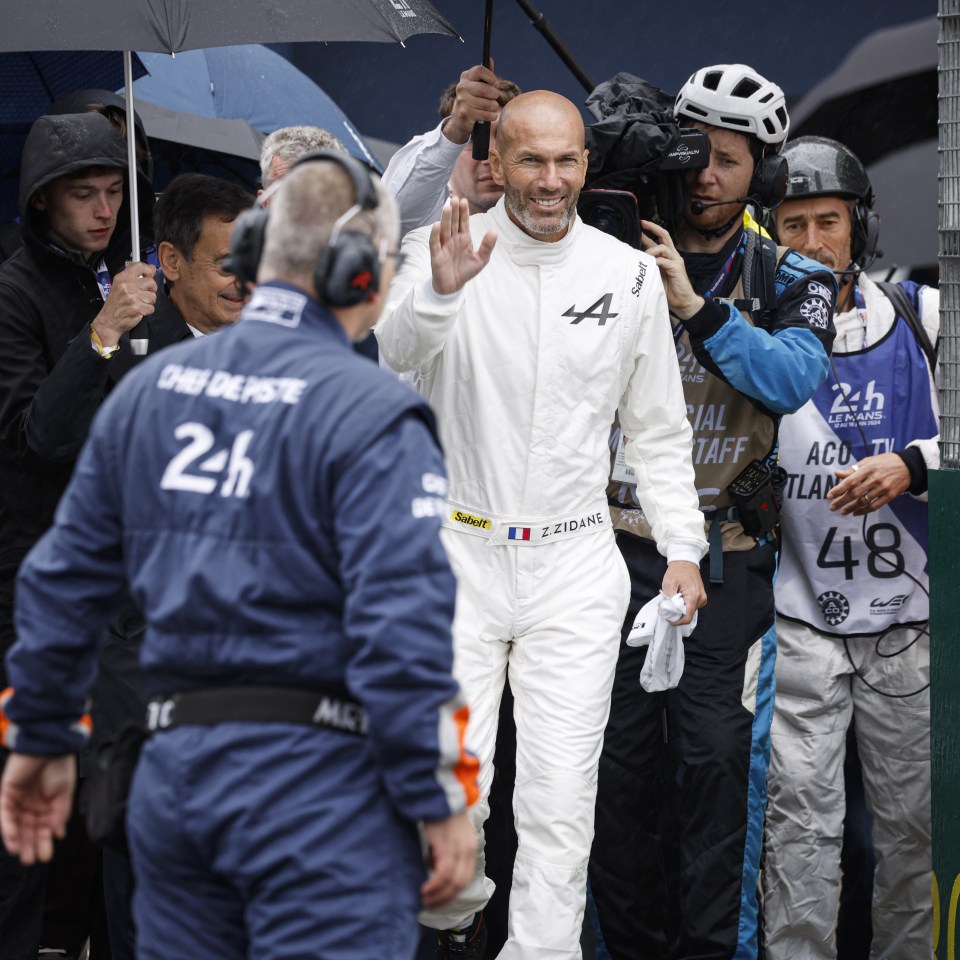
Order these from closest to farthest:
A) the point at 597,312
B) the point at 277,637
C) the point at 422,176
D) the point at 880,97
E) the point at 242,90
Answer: the point at 277,637
the point at 597,312
the point at 422,176
the point at 880,97
the point at 242,90

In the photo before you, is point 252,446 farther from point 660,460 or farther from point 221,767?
point 660,460

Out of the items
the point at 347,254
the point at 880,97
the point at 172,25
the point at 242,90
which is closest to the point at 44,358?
the point at 172,25

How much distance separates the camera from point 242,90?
8812mm

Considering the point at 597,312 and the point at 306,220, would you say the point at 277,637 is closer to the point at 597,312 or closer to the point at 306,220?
the point at 306,220

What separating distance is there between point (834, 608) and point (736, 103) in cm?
165

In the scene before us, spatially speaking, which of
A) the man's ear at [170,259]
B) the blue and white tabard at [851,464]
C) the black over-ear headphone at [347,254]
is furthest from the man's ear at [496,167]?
the black over-ear headphone at [347,254]

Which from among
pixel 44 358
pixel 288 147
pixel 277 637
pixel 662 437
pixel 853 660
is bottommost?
pixel 853 660

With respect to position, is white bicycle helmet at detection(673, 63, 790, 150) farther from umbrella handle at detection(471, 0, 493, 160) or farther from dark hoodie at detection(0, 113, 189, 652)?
dark hoodie at detection(0, 113, 189, 652)

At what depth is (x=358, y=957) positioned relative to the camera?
2.56 meters

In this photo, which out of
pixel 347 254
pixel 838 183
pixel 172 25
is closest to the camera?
pixel 347 254

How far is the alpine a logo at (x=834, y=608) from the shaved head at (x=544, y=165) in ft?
5.27

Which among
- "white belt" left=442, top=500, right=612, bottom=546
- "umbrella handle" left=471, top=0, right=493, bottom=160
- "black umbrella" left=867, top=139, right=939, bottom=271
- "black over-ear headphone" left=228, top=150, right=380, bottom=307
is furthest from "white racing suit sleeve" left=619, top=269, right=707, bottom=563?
"black umbrella" left=867, top=139, right=939, bottom=271

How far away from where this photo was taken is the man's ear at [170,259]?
4523mm

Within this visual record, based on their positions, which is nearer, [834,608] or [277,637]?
[277,637]
